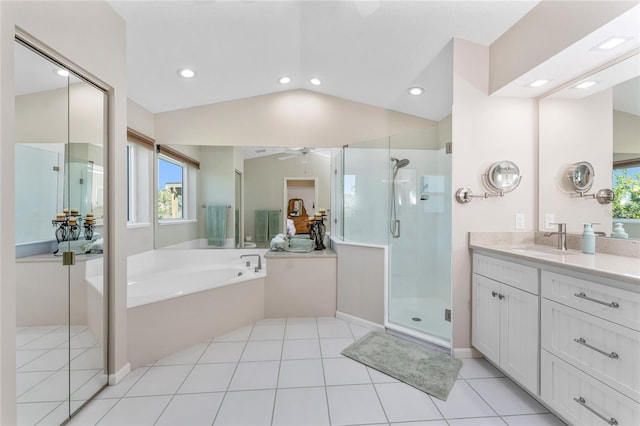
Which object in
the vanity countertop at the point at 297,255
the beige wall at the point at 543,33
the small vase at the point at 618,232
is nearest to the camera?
the beige wall at the point at 543,33

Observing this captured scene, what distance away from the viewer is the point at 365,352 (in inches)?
86.0

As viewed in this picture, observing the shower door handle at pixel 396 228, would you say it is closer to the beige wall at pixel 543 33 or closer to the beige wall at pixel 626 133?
the beige wall at pixel 543 33

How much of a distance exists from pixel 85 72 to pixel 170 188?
177cm

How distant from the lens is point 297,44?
2377 millimetres

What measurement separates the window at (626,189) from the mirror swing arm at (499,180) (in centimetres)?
53

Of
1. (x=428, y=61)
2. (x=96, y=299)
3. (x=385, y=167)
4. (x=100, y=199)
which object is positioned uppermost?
(x=428, y=61)

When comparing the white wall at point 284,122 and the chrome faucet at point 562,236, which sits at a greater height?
the white wall at point 284,122

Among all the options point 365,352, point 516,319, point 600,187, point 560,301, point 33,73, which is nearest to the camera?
point 33,73

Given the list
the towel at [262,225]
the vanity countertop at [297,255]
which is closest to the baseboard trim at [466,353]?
the vanity countertop at [297,255]

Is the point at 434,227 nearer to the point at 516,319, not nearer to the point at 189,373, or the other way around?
the point at 516,319

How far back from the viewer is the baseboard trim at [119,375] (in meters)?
1.76

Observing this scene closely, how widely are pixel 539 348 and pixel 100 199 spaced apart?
9.26 feet

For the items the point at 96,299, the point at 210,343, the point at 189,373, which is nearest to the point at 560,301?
the point at 189,373

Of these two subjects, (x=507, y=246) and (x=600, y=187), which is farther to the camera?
(x=507, y=246)
